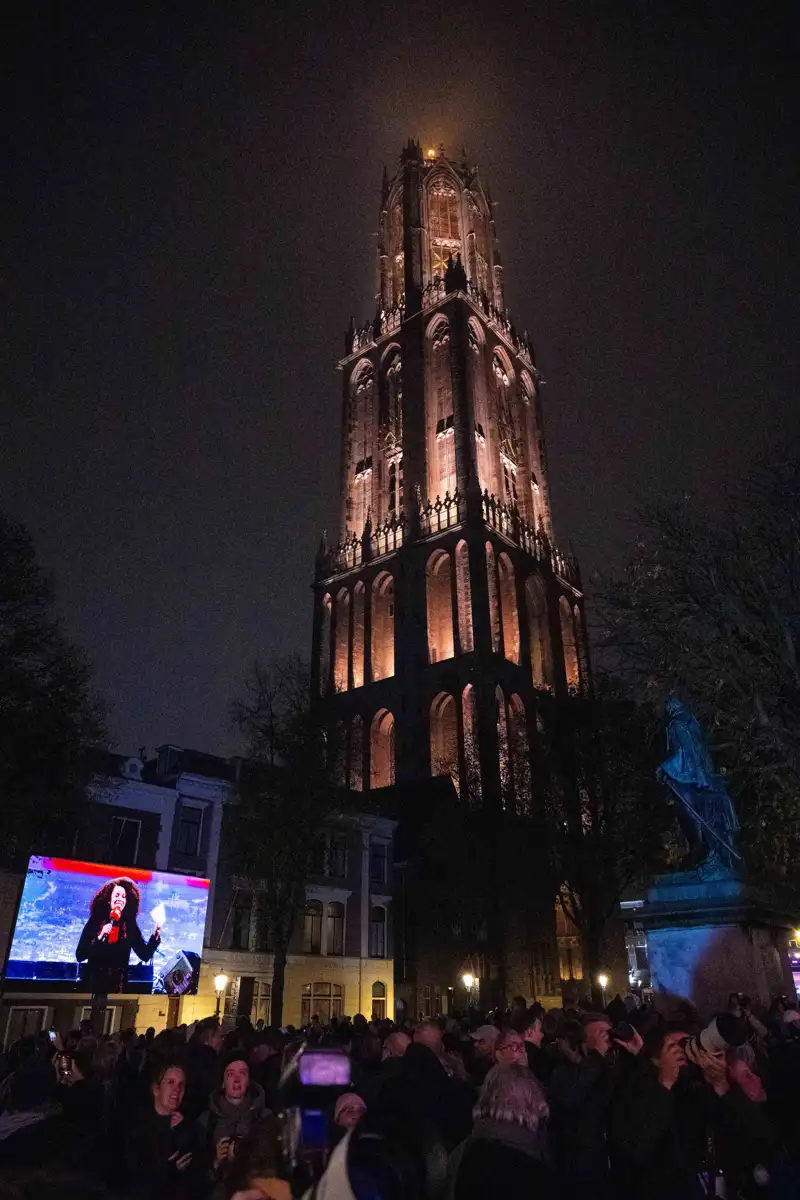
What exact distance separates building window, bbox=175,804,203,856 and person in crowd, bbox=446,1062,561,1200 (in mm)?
28703

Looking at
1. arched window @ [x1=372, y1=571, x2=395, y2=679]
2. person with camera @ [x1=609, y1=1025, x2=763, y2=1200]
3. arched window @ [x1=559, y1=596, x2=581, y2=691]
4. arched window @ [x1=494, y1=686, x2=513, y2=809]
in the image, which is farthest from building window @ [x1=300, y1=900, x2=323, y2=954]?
arched window @ [x1=559, y1=596, x2=581, y2=691]

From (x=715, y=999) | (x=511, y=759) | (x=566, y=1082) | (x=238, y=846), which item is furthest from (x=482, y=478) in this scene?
(x=566, y=1082)

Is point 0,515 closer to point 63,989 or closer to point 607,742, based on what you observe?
point 63,989

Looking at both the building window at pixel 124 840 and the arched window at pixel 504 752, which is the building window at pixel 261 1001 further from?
the arched window at pixel 504 752

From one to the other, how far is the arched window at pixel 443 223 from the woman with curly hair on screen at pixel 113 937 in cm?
7196

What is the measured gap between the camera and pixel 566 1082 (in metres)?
5.13

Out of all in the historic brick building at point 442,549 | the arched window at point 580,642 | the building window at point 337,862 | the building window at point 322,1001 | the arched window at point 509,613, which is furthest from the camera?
the arched window at point 580,642

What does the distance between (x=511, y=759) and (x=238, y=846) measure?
15.6 m

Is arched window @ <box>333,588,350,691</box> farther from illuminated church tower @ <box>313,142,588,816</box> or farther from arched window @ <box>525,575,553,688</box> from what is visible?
arched window @ <box>525,575,553,688</box>

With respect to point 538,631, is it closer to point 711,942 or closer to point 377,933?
point 377,933

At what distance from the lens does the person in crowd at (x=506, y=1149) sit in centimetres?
314

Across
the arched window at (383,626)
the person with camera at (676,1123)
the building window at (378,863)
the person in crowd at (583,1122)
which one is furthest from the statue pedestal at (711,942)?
the arched window at (383,626)

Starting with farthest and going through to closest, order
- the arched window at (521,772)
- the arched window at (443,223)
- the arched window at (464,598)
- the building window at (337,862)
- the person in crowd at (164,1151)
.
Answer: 1. the arched window at (443,223)
2. the arched window at (464,598)
3. the arched window at (521,772)
4. the building window at (337,862)
5. the person in crowd at (164,1151)

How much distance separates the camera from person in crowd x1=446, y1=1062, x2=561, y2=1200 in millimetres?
3137
